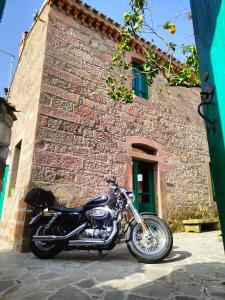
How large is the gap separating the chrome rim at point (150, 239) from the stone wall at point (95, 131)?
1.98 meters

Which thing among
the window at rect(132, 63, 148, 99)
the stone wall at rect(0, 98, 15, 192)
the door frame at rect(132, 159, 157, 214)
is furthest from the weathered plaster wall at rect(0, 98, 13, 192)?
the window at rect(132, 63, 148, 99)

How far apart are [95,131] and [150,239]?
10.3ft

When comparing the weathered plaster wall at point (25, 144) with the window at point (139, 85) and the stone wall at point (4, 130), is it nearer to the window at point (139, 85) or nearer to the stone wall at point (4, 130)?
the stone wall at point (4, 130)

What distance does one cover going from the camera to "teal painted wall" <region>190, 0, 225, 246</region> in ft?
4.71

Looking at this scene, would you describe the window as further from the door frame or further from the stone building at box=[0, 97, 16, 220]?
the stone building at box=[0, 97, 16, 220]

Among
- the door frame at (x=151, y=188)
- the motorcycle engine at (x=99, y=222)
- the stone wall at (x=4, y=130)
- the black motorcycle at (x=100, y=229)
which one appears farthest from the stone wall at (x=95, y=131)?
the stone wall at (x=4, y=130)

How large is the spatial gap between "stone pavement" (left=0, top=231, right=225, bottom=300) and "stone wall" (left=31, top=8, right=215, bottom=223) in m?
1.74

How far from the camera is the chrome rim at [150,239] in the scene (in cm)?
325

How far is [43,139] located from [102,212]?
6.98ft

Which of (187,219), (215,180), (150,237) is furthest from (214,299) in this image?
(187,219)

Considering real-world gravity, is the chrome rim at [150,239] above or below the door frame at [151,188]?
below

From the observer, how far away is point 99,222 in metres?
3.57

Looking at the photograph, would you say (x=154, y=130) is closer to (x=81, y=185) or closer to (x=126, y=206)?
(x=81, y=185)

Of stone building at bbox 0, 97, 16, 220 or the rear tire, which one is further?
the rear tire
